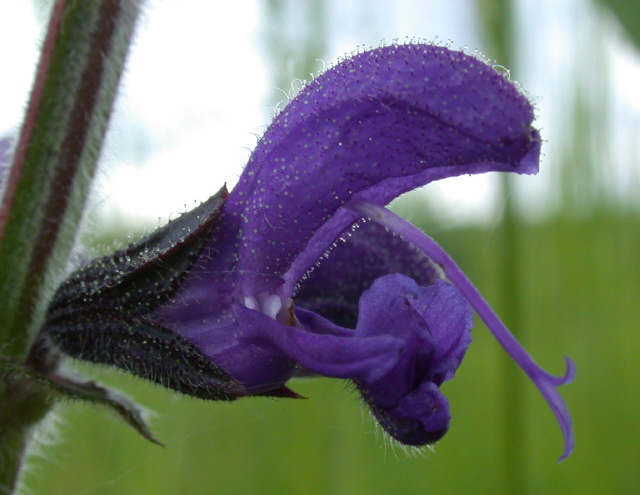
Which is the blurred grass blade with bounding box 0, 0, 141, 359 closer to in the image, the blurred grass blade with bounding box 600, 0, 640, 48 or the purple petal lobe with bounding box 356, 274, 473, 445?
the purple petal lobe with bounding box 356, 274, 473, 445

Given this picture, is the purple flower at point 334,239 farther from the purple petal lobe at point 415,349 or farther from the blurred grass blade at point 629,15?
the blurred grass blade at point 629,15

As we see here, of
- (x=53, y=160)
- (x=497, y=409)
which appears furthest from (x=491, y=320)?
(x=497, y=409)

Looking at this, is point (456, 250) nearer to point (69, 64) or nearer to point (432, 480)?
point (432, 480)

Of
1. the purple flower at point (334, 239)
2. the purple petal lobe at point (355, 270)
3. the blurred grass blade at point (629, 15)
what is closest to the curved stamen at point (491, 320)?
the purple flower at point (334, 239)

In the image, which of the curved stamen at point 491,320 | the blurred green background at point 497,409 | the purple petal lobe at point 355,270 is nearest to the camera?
the curved stamen at point 491,320

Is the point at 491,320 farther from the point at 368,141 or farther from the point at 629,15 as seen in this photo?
the point at 629,15

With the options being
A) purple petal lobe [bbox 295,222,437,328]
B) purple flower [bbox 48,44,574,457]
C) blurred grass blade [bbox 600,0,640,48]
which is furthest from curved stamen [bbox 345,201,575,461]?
blurred grass blade [bbox 600,0,640,48]
